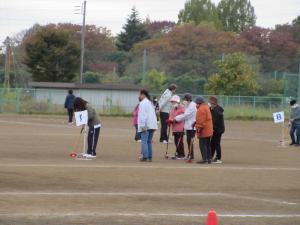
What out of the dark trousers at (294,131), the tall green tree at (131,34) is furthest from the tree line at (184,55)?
the dark trousers at (294,131)

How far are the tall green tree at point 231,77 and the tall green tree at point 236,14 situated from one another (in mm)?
55246

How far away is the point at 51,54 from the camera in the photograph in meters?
71.5

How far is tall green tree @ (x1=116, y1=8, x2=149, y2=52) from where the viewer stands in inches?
4154

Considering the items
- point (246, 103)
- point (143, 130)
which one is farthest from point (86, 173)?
point (246, 103)

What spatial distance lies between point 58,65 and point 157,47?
20605 millimetres

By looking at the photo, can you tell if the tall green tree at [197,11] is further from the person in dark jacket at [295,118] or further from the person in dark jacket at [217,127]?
the person in dark jacket at [217,127]

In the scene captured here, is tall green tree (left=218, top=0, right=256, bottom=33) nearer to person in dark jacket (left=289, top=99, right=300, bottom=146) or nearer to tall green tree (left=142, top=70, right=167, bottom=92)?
tall green tree (left=142, top=70, right=167, bottom=92)

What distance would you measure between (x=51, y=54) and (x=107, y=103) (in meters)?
16.7

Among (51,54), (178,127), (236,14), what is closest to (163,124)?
(178,127)

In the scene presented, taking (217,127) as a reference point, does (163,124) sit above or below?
below

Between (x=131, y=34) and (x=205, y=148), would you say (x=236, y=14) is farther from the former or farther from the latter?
(x=205, y=148)

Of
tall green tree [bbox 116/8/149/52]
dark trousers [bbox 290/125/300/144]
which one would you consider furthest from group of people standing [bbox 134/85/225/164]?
tall green tree [bbox 116/8/149/52]

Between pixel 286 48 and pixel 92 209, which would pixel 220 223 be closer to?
pixel 92 209

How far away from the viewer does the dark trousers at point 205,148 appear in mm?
19502
